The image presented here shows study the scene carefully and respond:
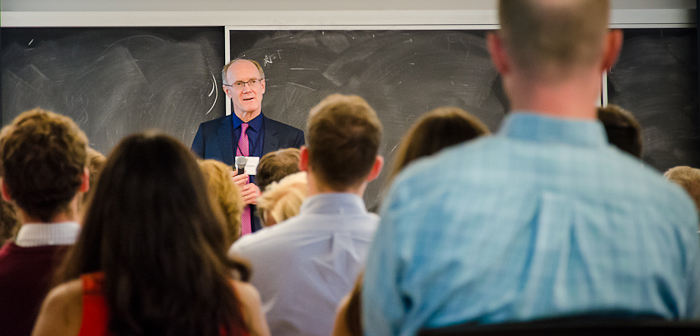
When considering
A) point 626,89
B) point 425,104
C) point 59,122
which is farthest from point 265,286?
point 626,89

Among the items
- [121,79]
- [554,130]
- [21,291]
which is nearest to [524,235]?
[554,130]

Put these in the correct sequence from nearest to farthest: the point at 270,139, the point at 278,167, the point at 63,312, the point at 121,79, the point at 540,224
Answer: the point at 540,224 < the point at 63,312 < the point at 278,167 < the point at 270,139 < the point at 121,79

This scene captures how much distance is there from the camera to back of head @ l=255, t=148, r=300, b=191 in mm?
2426

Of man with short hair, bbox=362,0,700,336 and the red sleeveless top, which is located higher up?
man with short hair, bbox=362,0,700,336

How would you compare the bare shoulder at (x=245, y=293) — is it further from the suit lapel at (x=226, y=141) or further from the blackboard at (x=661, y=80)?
the blackboard at (x=661, y=80)

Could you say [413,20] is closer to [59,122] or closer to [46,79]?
[46,79]

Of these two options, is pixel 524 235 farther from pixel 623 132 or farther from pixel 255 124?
pixel 255 124

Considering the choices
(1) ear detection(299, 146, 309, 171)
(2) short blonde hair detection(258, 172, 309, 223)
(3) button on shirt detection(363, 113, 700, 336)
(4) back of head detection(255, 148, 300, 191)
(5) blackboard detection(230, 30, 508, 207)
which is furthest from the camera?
(5) blackboard detection(230, 30, 508, 207)

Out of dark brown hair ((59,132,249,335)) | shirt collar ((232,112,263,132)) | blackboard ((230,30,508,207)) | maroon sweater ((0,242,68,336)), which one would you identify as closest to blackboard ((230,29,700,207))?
blackboard ((230,30,508,207))

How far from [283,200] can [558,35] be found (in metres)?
1.24

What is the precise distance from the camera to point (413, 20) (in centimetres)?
451

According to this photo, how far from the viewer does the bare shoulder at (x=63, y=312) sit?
41.3 inches

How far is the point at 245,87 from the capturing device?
3.82 meters

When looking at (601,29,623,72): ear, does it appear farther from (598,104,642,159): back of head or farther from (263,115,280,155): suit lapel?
(263,115,280,155): suit lapel
